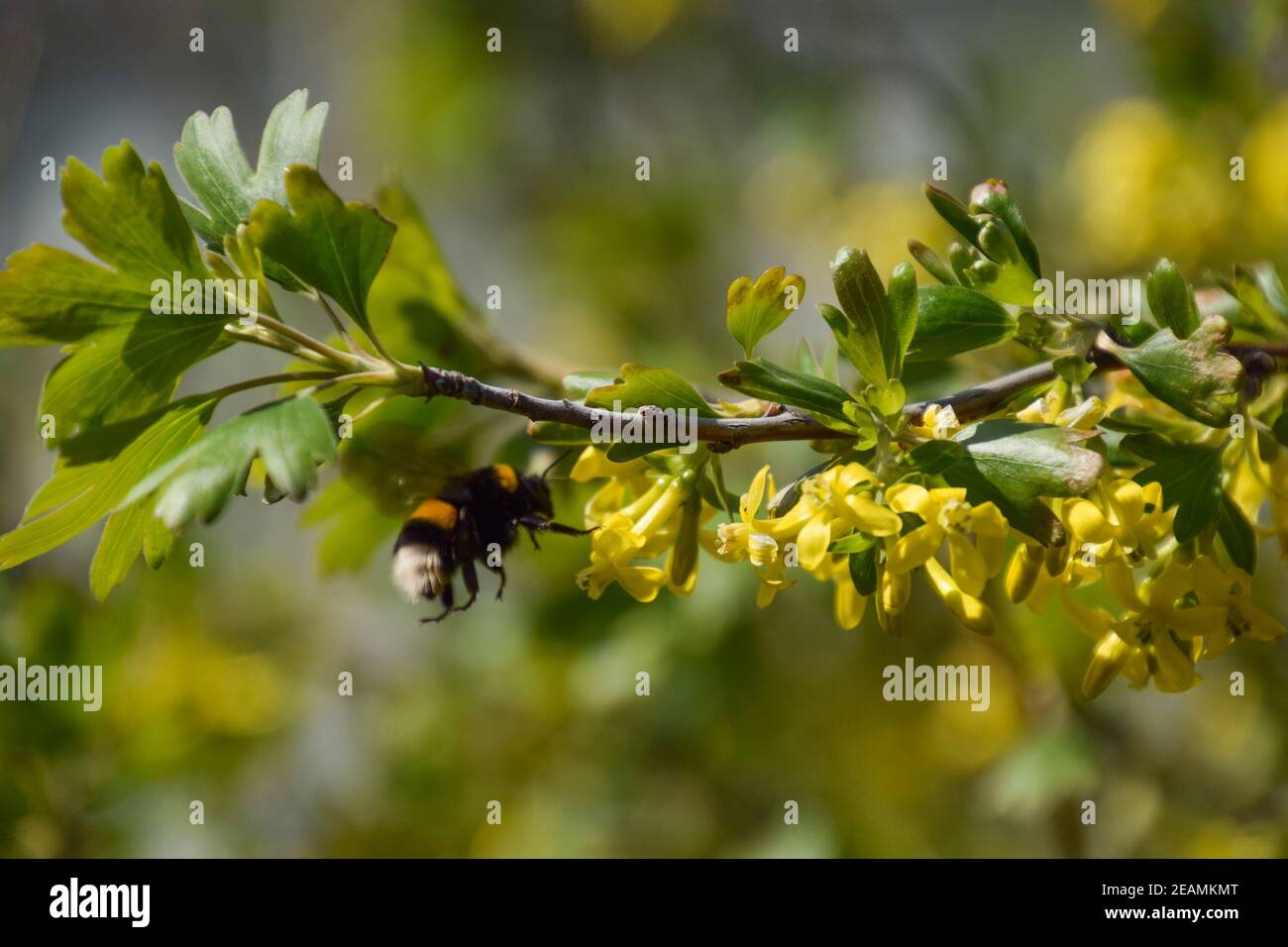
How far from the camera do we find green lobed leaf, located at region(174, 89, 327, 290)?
0.90m

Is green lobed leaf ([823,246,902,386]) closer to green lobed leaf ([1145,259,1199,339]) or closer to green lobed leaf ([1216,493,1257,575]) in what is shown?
green lobed leaf ([1145,259,1199,339])

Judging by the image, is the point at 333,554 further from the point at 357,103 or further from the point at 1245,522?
the point at 357,103

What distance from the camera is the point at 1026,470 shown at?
2.50 feet

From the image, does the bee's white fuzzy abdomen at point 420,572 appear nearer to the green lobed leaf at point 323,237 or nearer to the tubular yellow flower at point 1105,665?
the green lobed leaf at point 323,237

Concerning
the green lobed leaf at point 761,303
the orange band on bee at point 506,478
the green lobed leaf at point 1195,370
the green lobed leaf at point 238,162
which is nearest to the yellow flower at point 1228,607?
the green lobed leaf at point 1195,370

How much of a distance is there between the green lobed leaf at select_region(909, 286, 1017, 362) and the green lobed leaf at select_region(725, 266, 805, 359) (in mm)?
97

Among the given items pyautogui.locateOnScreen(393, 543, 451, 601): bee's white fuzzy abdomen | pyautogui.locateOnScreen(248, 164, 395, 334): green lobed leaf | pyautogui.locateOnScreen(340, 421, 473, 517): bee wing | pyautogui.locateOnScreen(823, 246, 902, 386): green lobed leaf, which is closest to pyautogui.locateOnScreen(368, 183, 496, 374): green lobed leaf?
pyautogui.locateOnScreen(340, 421, 473, 517): bee wing

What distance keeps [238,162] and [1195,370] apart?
0.76m

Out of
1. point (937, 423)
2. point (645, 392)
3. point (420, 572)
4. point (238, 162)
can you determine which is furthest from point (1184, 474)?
point (238, 162)

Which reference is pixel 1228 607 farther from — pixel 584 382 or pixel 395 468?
pixel 395 468

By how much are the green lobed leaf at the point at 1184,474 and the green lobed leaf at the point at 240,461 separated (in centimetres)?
60

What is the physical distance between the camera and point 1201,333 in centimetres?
82

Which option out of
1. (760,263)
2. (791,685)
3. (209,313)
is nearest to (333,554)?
(209,313)
